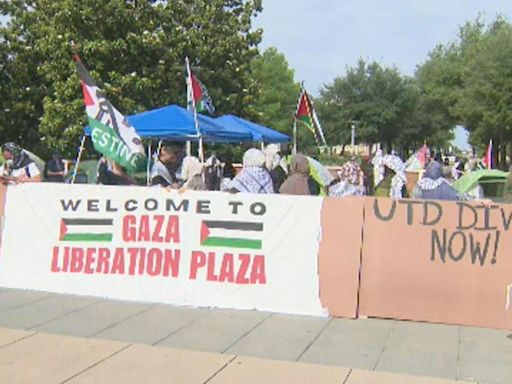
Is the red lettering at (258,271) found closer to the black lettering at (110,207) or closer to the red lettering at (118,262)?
the red lettering at (118,262)

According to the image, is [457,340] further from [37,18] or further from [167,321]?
[37,18]

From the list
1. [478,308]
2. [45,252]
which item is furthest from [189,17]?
[478,308]

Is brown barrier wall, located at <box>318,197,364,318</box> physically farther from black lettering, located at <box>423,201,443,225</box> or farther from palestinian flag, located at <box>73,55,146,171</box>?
palestinian flag, located at <box>73,55,146,171</box>

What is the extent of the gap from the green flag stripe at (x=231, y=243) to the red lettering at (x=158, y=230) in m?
0.50

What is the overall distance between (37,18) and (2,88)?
2.86 m

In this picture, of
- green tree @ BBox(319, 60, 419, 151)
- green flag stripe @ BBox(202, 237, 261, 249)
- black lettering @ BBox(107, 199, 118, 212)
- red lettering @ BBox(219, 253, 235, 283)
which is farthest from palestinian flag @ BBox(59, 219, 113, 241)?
green tree @ BBox(319, 60, 419, 151)

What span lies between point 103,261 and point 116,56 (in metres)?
16.8

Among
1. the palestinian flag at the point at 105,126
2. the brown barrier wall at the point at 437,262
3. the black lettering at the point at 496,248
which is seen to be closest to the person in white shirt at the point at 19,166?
the palestinian flag at the point at 105,126

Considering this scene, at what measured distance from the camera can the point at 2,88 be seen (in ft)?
79.9

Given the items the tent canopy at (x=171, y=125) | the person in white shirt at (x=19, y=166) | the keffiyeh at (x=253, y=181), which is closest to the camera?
the keffiyeh at (x=253, y=181)

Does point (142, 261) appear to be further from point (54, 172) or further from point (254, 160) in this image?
point (54, 172)

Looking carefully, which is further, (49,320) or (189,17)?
(189,17)

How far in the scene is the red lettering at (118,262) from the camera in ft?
23.8

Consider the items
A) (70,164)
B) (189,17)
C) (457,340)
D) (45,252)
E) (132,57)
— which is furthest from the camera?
(189,17)
